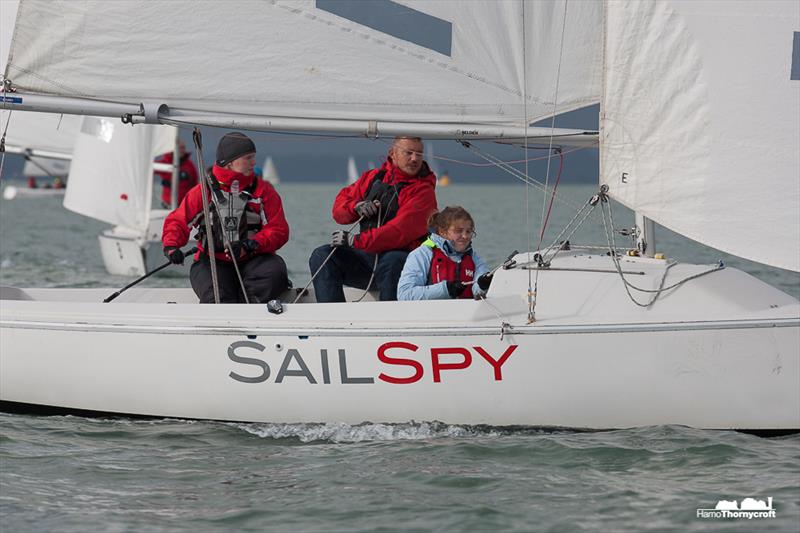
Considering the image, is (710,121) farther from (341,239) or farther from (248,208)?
(248,208)

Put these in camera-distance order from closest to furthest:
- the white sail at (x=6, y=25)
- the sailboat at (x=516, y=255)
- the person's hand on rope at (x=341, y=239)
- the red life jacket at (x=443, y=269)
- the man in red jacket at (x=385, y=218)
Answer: the sailboat at (x=516, y=255) → the white sail at (x=6, y=25) → the red life jacket at (x=443, y=269) → the person's hand on rope at (x=341, y=239) → the man in red jacket at (x=385, y=218)

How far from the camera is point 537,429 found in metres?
5.91

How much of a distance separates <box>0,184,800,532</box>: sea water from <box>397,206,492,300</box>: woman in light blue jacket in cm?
66

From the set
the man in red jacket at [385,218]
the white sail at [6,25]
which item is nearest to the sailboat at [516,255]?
the white sail at [6,25]

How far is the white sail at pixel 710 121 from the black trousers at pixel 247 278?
1.84 metres

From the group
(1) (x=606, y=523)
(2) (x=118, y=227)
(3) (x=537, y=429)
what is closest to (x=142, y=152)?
(2) (x=118, y=227)

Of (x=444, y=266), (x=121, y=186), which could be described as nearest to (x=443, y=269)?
(x=444, y=266)

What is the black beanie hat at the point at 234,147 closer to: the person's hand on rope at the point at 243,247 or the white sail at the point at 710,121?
the person's hand on rope at the point at 243,247

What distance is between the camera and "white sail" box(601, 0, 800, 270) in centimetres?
572

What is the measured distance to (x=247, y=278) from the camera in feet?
21.8

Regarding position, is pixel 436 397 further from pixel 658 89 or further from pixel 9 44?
pixel 9 44

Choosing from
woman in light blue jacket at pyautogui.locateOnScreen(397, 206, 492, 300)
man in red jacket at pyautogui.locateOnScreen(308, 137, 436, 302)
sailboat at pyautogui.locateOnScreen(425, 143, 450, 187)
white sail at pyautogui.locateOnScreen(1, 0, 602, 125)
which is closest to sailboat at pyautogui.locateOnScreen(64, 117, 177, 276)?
sailboat at pyautogui.locateOnScreen(425, 143, 450, 187)

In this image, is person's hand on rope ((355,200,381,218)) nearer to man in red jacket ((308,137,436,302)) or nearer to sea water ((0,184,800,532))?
man in red jacket ((308,137,436,302))

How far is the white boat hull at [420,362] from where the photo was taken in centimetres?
568
